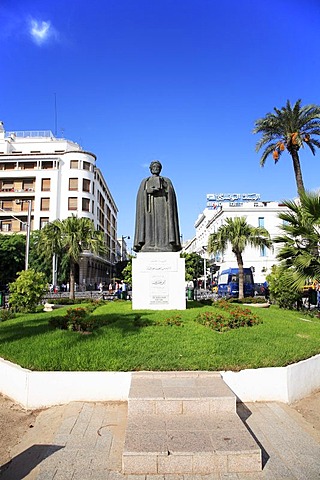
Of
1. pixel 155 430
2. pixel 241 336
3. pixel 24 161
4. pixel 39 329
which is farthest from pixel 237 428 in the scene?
pixel 24 161

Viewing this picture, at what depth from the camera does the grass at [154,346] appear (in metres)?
6.02

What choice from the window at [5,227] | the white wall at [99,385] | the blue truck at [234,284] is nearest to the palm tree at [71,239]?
the blue truck at [234,284]

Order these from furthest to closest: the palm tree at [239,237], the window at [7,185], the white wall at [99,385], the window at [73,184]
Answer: the window at [7,185] → the window at [73,184] → the palm tree at [239,237] → the white wall at [99,385]

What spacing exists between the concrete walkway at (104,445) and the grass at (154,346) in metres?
0.74

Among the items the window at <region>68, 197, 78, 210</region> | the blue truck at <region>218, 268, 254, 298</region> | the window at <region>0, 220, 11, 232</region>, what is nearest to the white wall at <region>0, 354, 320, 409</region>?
the blue truck at <region>218, 268, 254, 298</region>

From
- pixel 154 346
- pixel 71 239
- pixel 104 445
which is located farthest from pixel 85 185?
pixel 104 445

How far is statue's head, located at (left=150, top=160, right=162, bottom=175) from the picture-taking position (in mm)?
11820

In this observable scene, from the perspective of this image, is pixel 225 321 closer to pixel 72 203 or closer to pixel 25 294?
pixel 25 294

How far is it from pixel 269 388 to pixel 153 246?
6.14 metres

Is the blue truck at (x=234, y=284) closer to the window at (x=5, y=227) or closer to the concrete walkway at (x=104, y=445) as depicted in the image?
the concrete walkway at (x=104, y=445)

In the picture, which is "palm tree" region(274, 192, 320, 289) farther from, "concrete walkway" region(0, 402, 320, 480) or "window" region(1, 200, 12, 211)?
"window" region(1, 200, 12, 211)

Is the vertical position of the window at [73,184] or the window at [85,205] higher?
the window at [73,184]

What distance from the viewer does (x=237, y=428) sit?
4148mm

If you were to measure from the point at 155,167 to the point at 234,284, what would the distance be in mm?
24833
